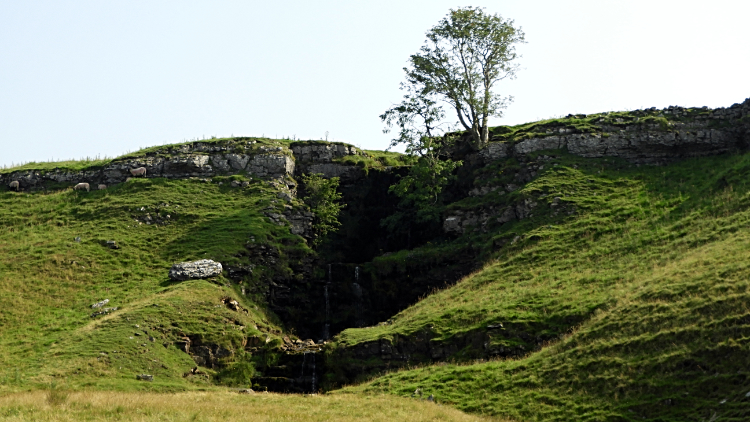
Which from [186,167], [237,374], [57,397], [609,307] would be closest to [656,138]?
[609,307]

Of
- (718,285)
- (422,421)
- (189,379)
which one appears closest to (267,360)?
(189,379)

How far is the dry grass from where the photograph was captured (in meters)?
28.4

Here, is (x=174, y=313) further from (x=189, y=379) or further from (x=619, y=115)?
(x=619, y=115)

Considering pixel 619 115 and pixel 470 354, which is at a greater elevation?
pixel 619 115

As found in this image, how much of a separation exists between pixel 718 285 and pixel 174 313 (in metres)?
28.1

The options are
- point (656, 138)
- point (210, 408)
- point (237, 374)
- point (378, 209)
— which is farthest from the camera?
point (378, 209)

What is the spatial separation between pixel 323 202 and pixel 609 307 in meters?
26.9

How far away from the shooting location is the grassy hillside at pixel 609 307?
2958 centimetres

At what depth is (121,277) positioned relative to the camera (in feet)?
159

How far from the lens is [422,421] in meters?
28.9

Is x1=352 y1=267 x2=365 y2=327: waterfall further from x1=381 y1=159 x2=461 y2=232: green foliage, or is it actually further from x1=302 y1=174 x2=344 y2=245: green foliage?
x1=381 y1=159 x2=461 y2=232: green foliage

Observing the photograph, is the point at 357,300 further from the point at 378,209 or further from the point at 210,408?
the point at 210,408

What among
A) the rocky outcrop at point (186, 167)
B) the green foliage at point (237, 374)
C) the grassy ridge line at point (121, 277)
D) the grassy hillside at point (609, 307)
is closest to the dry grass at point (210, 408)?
the grassy hillside at point (609, 307)

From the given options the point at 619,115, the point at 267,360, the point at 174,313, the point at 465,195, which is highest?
the point at 619,115
